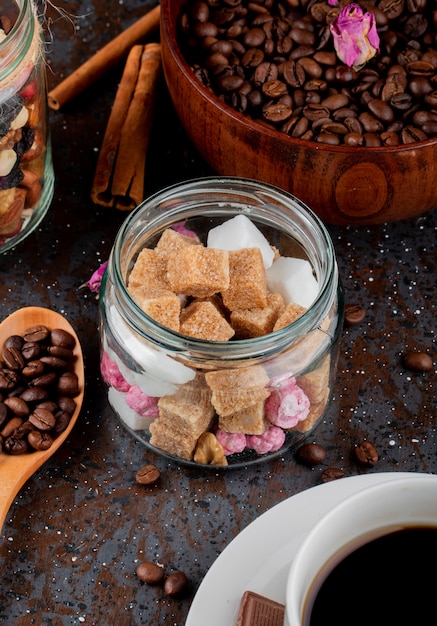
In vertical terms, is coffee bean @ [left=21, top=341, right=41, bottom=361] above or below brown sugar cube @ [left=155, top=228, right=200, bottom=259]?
below

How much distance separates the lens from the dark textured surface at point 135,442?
1.42m

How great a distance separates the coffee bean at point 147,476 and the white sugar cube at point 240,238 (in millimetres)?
353

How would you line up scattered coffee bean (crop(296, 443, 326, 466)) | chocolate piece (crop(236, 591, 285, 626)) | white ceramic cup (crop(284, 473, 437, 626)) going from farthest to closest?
scattered coffee bean (crop(296, 443, 326, 466)), chocolate piece (crop(236, 591, 285, 626)), white ceramic cup (crop(284, 473, 437, 626))

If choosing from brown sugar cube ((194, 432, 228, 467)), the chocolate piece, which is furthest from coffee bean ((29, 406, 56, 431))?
the chocolate piece

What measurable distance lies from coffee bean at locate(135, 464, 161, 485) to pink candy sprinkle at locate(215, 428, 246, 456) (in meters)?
0.12

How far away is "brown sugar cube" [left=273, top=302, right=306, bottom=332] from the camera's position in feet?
4.52

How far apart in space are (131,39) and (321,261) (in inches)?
29.1

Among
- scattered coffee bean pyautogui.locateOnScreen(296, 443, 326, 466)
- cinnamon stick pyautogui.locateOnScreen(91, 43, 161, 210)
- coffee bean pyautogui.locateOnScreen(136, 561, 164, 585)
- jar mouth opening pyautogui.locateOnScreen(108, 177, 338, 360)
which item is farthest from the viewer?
cinnamon stick pyautogui.locateOnScreen(91, 43, 161, 210)

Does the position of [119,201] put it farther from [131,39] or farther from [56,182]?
[131,39]

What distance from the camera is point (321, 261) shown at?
1431 millimetres


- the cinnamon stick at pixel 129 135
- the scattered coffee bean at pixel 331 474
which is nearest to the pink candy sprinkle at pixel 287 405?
the scattered coffee bean at pixel 331 474

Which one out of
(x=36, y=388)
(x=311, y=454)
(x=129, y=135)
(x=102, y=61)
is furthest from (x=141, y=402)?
(x=102, y=61)

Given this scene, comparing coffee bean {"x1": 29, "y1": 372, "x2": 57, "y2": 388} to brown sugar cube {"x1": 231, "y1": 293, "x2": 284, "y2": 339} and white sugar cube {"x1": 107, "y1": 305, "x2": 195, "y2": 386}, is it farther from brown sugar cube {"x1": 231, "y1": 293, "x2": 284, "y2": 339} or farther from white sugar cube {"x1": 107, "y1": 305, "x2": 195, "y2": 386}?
brown sugar cube {"x1": 231, "y1": 293, "x2": 284, "y2": 339}

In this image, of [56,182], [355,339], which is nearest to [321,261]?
[355,339]
